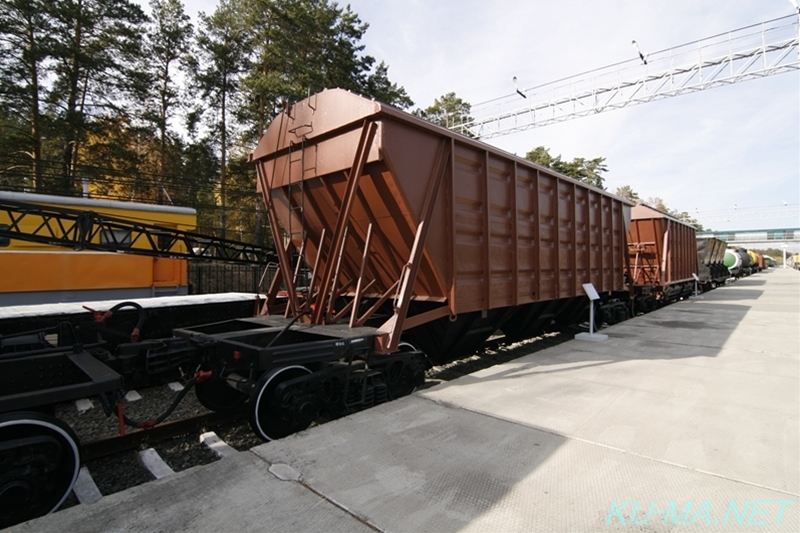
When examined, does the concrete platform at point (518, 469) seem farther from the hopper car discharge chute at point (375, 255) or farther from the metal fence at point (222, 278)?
the metal fence at point (222, 278)

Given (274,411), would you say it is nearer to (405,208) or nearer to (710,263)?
(405,208)

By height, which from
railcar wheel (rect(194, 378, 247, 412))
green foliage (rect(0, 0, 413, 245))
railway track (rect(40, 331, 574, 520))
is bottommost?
railway track (rect(40, 331, 574, 520))

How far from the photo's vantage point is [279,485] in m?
2.65

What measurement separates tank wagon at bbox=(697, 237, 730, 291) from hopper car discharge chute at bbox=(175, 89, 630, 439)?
17.8 m

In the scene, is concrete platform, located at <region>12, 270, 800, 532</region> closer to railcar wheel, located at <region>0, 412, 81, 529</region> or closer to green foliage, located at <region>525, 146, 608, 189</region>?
railcar wheel, located at <region>0, 412, 81, 529</region>

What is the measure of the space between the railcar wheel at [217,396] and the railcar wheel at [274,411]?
1.12m

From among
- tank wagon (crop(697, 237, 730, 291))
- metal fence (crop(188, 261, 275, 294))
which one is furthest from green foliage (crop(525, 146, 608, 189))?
metal fence (crop(188, 261, 275, 294))

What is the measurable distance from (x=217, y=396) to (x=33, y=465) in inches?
85.5

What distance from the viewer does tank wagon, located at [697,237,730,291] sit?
2095 centimetres

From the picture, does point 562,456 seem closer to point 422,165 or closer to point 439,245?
point 439,245

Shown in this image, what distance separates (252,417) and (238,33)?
27.1 m

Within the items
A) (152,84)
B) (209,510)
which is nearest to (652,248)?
(209,510)

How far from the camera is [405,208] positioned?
15.7ft

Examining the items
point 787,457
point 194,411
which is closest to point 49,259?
point 194,411
